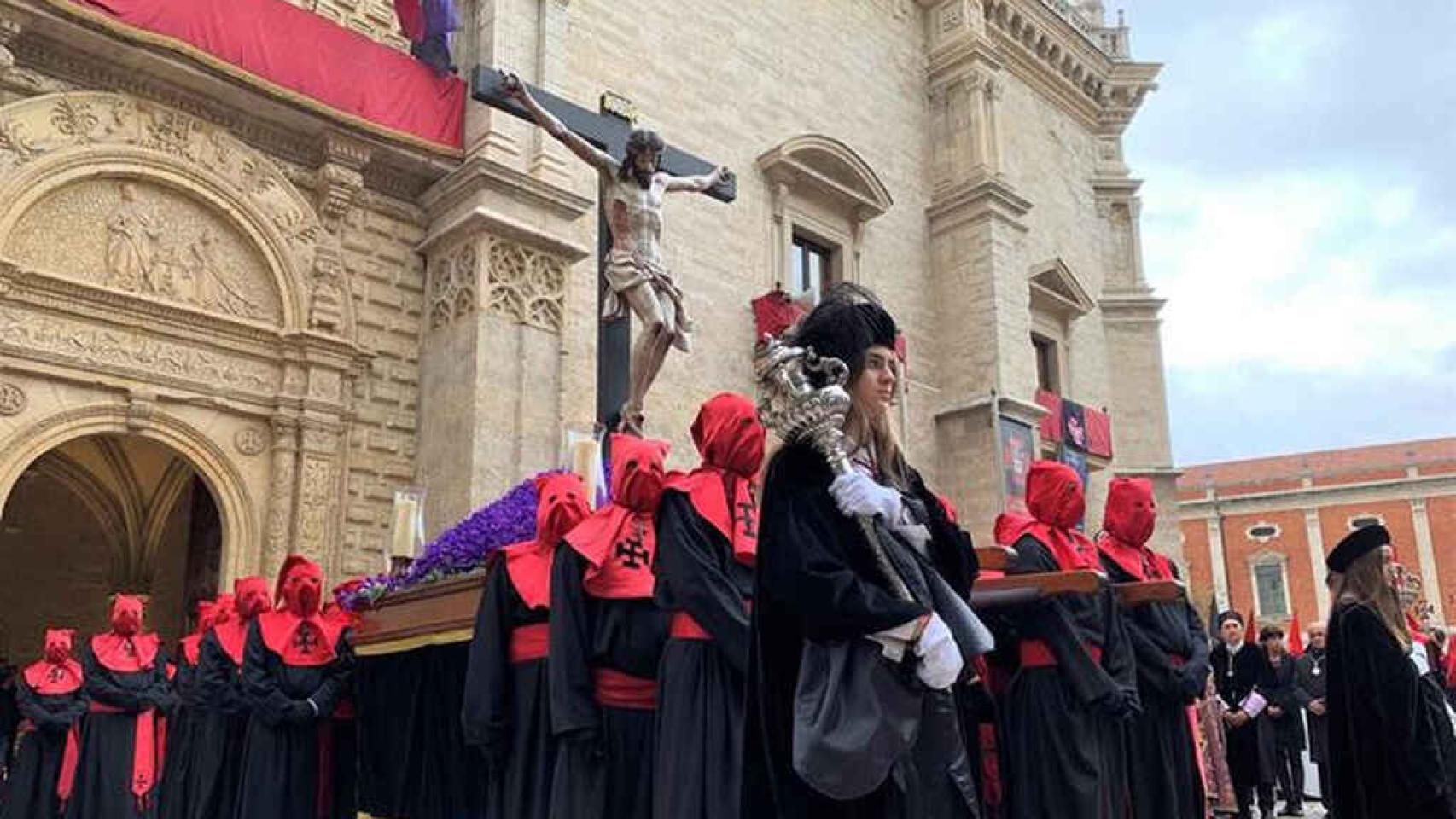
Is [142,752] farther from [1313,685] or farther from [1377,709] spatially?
[1313,685]

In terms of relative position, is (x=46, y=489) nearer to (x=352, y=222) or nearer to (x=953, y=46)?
(x=352, y=222)

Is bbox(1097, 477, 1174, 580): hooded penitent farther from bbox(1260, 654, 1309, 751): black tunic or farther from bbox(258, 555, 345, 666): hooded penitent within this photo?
bbox(1260, 654, 1309, 751): black tunic

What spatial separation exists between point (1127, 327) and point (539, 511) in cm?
2183

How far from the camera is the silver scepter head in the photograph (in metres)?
2.77

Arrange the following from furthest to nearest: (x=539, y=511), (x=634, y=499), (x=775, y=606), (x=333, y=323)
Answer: (x=333, y=323)
(x=539, y=511)
(x=634, y=499)
(x=775, y=606)

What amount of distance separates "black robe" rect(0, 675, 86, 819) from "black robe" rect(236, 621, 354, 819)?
3731mm

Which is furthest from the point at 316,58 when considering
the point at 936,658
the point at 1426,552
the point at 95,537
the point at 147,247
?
the point at 1426,552

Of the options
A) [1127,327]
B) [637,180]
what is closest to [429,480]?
[637,180]

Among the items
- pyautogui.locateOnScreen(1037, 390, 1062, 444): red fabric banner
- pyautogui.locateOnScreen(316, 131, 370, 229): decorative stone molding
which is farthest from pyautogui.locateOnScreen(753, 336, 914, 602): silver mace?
pyautogui.locateOnScreen(1037, 390, 1062, 444): red fabric banner

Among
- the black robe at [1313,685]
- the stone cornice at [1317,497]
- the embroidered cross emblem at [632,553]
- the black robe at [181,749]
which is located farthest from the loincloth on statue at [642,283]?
the stone cornice at [1317,497]

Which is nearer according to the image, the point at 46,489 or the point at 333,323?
the point at 333,323

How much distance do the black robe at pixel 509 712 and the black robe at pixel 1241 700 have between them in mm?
7133

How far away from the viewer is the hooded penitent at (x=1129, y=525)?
Answer: 604 centimetres

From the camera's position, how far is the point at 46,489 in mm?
15578
